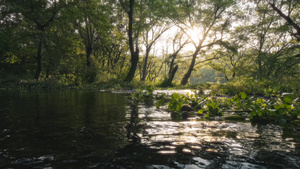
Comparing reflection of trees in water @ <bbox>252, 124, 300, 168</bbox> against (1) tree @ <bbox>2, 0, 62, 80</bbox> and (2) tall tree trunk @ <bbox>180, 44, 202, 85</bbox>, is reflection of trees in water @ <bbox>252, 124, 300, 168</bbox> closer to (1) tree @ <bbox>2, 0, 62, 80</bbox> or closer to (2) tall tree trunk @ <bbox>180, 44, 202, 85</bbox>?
(1) tree @ <bbox>2, 0, 62, 80</bbox>

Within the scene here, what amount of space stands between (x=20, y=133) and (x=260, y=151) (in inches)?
115

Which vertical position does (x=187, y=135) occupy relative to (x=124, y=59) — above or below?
below

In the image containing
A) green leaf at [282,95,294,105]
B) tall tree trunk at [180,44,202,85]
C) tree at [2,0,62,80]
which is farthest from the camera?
tall tree trunk at [180,44,202,85]

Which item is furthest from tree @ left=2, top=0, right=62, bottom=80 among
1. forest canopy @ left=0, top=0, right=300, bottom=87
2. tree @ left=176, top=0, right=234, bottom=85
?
tree @ left=176, top=0, right=234, bottom=85

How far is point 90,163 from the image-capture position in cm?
157

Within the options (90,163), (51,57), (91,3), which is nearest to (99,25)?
(91,3)

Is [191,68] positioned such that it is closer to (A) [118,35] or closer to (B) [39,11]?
(A) [118,35]

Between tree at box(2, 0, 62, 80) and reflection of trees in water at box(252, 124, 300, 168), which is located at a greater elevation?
tree at box(2, 0, 62, 80)

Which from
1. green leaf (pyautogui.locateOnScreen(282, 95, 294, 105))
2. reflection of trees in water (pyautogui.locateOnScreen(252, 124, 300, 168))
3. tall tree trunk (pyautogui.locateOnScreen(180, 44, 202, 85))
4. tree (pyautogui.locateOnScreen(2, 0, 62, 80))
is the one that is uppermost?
tree (pyautogui.locateOnScreen(2, 0, 62, 80))

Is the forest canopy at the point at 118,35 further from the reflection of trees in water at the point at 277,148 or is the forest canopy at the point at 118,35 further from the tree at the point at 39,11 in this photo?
the reflection of trees in water at the point at 277,148

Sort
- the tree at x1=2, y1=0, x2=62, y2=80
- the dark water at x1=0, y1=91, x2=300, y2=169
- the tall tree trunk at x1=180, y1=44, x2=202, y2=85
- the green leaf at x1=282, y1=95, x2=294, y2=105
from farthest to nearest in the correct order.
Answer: the tall tree trunk at x1=180, y1=44, x2=202, y2=85 < the tree at x1=2, y1=0, x2=62, y2=80 < the green leaf at x1=282, y1=95, x2=294, y2=105 < the dark water at x1=0, y1=91, x2=300, y2=169

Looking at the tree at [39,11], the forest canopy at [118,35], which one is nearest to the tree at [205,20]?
the forest canopy at [118,35]

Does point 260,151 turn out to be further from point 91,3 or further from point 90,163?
point 91,3

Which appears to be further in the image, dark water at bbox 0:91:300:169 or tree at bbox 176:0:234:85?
tree at bbox 176:0:234:85
